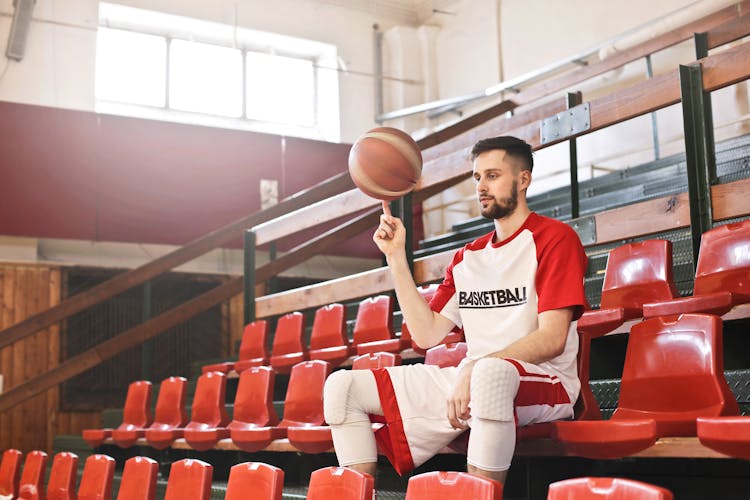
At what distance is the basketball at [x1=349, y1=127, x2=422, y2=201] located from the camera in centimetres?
287

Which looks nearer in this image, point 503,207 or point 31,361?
point 503,207

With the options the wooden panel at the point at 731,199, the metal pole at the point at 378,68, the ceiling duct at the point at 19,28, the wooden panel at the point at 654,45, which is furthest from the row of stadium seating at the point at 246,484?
the metal pole at the point at 378,68

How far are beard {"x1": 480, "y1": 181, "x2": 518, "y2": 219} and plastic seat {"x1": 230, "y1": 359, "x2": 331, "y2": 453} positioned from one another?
143cm

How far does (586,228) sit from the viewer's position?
12.6ft

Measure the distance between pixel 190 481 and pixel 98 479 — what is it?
99 cm

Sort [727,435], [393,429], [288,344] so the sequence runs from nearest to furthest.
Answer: [727,435] → [393,429] → [288,344]

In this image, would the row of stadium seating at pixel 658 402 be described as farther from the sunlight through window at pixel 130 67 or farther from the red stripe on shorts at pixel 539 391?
the sunlight through window at pixel 130 67

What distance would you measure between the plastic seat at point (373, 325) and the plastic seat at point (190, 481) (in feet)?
4.68

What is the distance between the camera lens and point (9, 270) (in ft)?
26.6

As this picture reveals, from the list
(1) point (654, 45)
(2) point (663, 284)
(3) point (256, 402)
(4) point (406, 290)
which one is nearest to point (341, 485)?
(4) point (406, 290)

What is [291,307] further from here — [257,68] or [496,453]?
[257,68]

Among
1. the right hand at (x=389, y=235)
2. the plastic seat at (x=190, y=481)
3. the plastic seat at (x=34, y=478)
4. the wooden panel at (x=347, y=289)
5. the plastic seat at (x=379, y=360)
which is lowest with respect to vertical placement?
the plastic seat at (x=34, y=478)

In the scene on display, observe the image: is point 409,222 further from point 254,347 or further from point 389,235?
point 389,235

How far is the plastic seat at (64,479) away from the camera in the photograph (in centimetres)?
421
